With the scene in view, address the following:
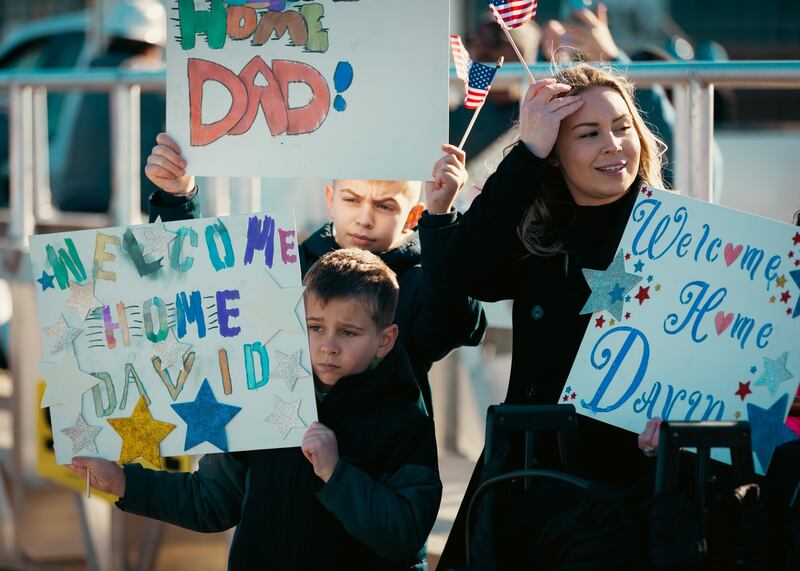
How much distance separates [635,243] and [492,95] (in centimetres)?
248

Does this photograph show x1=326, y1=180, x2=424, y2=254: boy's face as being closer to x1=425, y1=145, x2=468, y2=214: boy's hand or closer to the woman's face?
x1=425, y1=145, x2=468, y2=214: boy's hand

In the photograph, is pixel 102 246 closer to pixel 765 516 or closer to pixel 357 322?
pixel 357 322

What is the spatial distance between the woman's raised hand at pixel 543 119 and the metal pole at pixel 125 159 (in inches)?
106

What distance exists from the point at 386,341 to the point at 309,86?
0.68 m

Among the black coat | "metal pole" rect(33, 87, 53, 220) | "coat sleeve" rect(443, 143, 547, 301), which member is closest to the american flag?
"coat sleeve" rect(443, 143, 547, 301)

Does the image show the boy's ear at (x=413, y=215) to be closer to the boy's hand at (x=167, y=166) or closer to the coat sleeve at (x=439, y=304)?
the coat sleeve at (x=439, y=304)

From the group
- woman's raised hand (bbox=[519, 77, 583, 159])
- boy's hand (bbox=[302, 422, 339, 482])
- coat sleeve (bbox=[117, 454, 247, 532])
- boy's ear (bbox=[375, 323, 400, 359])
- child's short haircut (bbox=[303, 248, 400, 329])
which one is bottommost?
coat sleeve (bbox=[117, 454, 247, 532])

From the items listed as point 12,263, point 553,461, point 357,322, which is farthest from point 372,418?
point 12,263

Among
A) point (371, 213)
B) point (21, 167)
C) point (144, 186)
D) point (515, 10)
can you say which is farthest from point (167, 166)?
point (144, 186)

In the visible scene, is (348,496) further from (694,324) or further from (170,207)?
(170,207)

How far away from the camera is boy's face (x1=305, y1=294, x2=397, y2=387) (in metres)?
2.67

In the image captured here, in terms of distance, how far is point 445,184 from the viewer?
9.20ft

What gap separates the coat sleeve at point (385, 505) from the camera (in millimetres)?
2465

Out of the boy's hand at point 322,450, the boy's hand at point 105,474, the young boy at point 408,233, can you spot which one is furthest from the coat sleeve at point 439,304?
the boy's hand at point 105,474
